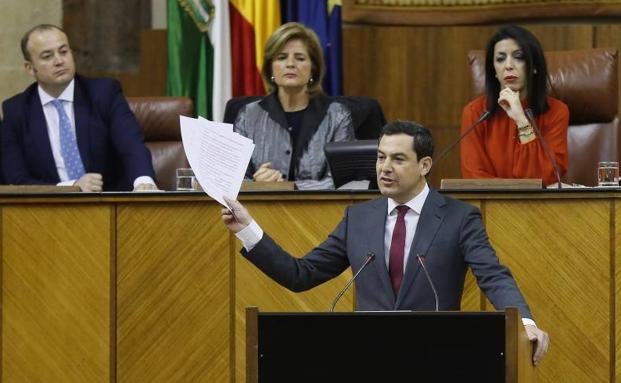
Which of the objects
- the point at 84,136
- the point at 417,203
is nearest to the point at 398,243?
the point at 417,203

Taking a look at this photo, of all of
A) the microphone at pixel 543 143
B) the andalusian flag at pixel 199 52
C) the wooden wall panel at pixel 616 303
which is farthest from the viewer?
the andalusian flag at pixel 199 52

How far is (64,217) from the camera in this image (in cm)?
501

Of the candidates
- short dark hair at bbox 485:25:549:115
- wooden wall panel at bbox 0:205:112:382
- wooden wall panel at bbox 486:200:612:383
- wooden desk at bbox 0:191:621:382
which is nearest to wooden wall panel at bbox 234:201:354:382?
wooden desk at bbox 0:191:621:382

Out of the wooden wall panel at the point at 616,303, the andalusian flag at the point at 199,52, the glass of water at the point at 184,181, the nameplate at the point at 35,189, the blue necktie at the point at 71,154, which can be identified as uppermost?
the andalusian flag at the point at 199,52

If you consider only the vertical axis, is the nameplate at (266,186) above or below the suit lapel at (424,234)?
above

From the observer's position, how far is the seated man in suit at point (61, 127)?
580 cm

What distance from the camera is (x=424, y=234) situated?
4.06 m

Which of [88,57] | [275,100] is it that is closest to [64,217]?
[275,100]

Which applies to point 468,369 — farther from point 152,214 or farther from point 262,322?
point 152,214

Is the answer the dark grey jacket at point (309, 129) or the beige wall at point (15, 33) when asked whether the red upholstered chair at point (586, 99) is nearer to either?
the dark grey jacket at point (309, 129)

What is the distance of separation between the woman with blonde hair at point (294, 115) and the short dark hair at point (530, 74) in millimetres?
594

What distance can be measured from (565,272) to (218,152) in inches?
61.6

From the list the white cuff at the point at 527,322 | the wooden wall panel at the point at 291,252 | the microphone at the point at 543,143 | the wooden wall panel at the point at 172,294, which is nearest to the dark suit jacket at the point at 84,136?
the wooden wall panel at the point at 172,294

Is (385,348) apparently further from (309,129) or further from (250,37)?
(250,37)
